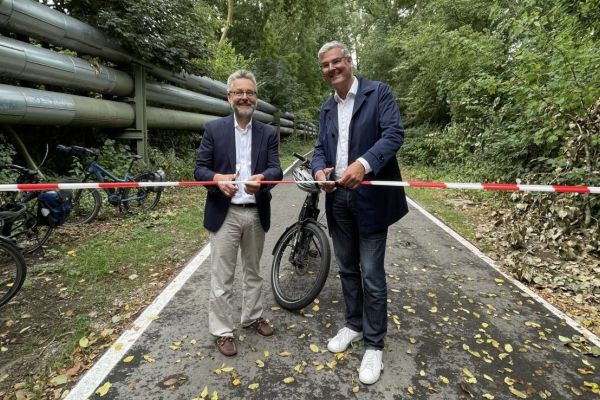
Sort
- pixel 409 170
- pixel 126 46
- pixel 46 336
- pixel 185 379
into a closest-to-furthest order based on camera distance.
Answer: pixel 185 379 → pixel 46 336 → pixel 126 46 → pixel 409 170

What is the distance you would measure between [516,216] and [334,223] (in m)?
5.11

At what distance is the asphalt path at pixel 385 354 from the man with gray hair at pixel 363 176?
301 mm

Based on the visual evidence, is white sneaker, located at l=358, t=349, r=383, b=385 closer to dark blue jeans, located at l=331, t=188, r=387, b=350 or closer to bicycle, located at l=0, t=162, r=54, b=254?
dark blue jeans, located at l=331, t=188, r=387, b=350

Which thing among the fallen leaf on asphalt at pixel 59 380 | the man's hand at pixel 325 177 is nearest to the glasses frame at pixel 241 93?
the man's hand at pixel 325 177

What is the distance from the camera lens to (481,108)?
10945 mm

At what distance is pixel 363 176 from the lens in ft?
8.52

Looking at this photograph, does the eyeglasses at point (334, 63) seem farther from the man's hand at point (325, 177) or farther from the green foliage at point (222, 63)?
the green foliage at point (222, 63)

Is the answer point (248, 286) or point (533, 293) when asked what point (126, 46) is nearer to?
point (248, 286)

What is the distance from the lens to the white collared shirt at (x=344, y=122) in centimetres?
287

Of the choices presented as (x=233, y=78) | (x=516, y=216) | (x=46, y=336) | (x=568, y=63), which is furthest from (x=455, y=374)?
(x=568, y=63)

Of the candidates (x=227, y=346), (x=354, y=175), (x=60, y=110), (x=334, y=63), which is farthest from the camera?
(x=60, y=110)

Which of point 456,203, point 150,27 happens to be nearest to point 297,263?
point 456,203

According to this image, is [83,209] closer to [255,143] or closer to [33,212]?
[33,212]

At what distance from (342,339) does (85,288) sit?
2.83m
